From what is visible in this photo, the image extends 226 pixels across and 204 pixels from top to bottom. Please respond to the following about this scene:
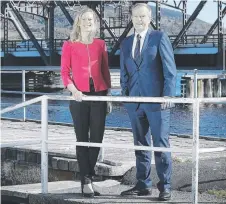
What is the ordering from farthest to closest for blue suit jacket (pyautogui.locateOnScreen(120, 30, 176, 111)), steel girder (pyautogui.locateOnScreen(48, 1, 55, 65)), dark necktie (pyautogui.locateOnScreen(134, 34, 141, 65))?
1. steel girder (pyautogui.locateOnScreen(48, 1, 55, 65))
2. dark necktie (pyautogui.locateOnScreen(134, 34, 141, 65))
3. blue suit jacket (pyautogui.locateOnScreen(120, 30, 176, 111))

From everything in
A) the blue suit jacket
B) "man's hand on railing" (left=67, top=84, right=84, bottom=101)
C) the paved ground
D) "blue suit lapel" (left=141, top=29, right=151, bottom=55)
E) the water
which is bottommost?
the water

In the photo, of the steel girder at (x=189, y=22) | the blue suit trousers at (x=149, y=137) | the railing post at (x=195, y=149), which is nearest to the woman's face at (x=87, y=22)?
the blue suit trousers at (x=149, y=137)

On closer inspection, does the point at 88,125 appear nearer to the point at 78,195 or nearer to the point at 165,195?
the point at 78,195

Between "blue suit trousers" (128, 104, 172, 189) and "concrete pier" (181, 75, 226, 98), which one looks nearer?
"blue suit trousers" (128, 104, 172, 189)

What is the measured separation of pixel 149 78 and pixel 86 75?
52 centimetres

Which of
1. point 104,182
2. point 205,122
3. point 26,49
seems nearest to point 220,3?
point 26,49

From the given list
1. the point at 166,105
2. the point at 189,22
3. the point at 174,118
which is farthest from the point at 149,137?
the point at 189,22

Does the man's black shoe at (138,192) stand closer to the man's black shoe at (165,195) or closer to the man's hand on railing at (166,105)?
the man's black shoe at (165,195)

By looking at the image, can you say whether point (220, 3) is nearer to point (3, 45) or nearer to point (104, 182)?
point (3, 45)

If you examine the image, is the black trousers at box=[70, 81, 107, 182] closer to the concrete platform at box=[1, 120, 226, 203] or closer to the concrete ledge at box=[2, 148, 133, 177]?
the concrete platform at box=[1, 120, 226, 203]

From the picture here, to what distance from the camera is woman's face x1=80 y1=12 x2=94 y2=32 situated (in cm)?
534

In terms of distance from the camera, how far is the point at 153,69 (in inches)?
205

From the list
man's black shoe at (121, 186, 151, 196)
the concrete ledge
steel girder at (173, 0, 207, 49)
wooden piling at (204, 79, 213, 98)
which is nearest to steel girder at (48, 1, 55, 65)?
steel girder at (173, 0, 207, 49)

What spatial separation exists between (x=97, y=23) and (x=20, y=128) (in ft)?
19.6
